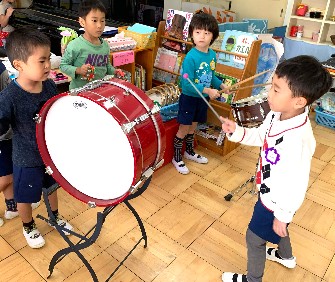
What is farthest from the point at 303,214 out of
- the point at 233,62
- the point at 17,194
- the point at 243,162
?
the point at 17,194

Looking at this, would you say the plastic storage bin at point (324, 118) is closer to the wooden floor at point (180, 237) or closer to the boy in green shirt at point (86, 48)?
the wooden floor at point (180, 237)

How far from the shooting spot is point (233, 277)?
1730mm

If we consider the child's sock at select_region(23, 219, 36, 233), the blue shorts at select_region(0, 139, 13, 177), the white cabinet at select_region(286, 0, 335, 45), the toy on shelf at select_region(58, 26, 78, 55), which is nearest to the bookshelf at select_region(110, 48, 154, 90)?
the toy on shelf at select_region(58, 26, 78, 55)

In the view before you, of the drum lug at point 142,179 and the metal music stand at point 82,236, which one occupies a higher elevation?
the drum lug at point 142,179

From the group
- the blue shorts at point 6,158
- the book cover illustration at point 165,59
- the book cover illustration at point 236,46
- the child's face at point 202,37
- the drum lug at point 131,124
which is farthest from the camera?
the book cover illustration at point 165,59

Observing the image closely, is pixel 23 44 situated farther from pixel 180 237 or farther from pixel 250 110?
pixel 180 237

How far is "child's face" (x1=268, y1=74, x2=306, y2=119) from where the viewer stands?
1.27 meters

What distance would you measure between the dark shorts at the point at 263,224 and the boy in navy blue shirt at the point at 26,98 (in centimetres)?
107

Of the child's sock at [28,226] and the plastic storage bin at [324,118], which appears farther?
the plastic storage bin at [324,118]

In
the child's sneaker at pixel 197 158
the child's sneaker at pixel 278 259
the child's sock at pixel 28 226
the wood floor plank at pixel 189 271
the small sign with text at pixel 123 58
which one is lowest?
the wood floor plank at pixel 189 271

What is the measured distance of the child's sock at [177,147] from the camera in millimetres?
Result: 2666

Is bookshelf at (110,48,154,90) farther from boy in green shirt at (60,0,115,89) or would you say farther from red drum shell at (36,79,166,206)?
red drum shell at (36,79,166,206)

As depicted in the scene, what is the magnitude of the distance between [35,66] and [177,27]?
1750 mm

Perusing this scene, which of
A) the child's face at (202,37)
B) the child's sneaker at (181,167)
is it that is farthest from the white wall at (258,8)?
the child's sneaker at (181,167)
